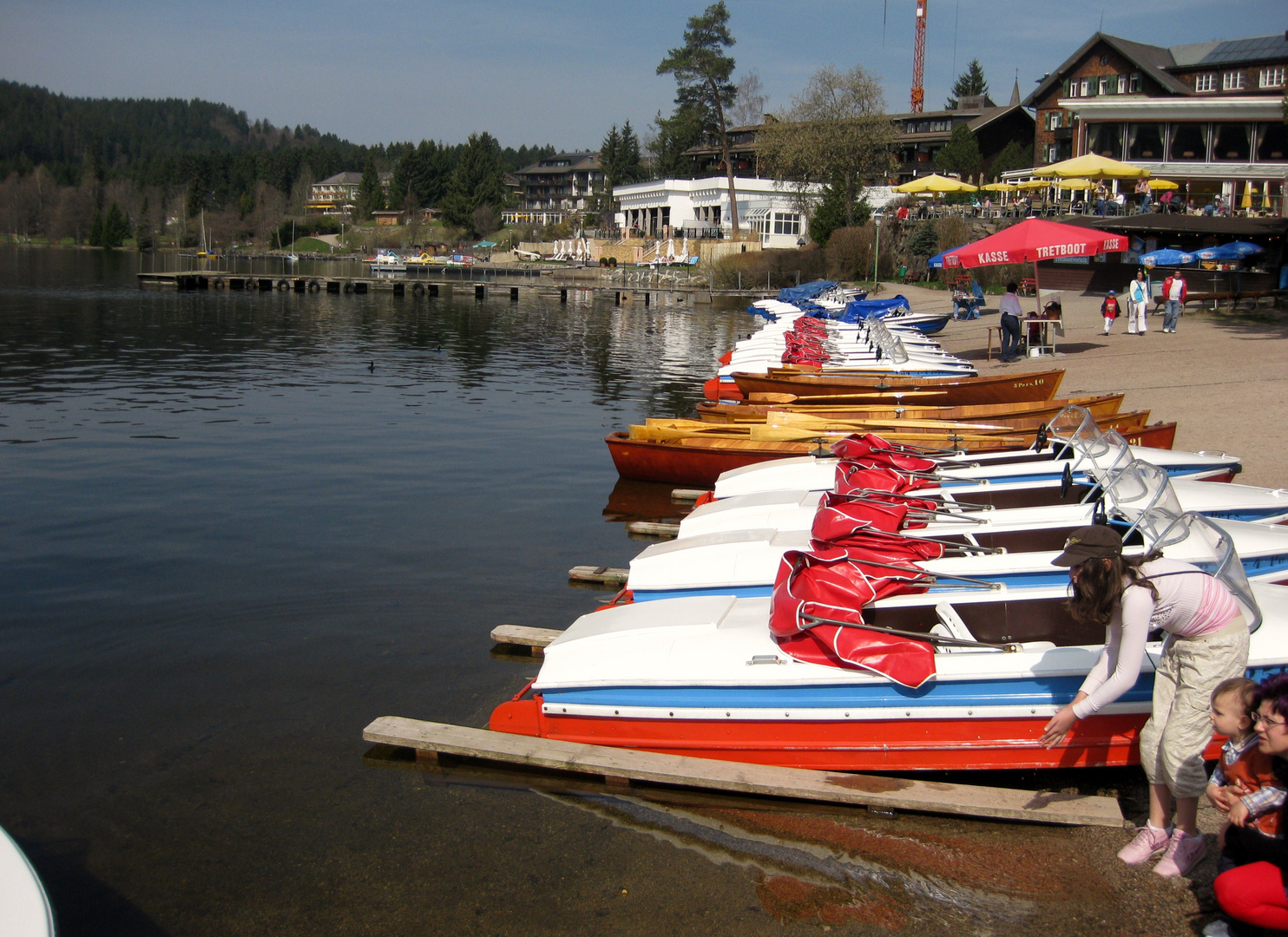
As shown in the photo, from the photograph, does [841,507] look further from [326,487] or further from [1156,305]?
[1156,305]

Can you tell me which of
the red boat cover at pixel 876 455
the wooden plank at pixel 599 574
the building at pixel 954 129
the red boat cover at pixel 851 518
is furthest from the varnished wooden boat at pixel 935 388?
the building at pixel 954 129

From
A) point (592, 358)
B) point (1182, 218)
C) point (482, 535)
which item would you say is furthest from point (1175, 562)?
point (1182, 218)

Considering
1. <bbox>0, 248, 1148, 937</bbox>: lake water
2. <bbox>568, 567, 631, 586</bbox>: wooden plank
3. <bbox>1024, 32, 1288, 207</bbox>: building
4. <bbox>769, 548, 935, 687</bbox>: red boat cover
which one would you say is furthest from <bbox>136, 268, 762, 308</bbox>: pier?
<bbox>769, 548, 935, 687</bbox>: red boat cover

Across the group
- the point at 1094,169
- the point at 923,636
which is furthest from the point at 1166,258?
the point at 923,636

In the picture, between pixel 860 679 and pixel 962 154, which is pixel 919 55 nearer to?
pixel 962 154

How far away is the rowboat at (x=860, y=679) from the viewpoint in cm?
595

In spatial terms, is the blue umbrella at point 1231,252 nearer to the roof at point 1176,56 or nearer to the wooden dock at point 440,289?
the roof at point 1176,56

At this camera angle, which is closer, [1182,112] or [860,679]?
[860,679]

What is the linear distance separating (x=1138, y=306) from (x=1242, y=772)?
24745 millimetres

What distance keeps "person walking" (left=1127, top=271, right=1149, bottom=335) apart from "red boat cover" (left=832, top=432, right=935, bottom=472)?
18708mm

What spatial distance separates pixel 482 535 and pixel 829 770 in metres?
7.26

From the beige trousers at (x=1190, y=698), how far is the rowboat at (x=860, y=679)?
2.51ft

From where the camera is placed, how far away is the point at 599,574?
10.6 metres

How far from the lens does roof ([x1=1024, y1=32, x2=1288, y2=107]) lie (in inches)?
2122
